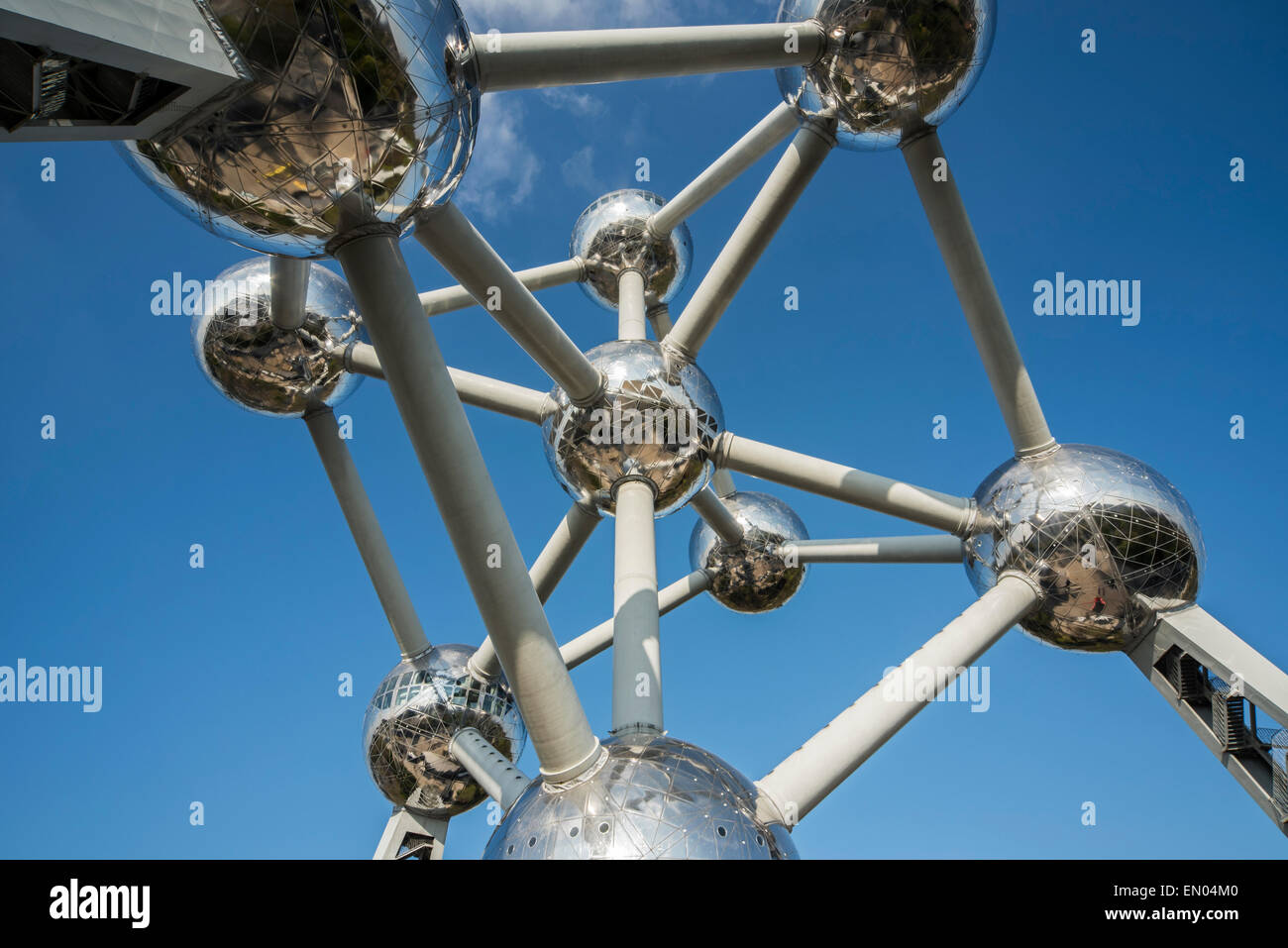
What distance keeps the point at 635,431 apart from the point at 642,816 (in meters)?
3.54

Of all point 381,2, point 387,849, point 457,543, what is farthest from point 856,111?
point 387,849

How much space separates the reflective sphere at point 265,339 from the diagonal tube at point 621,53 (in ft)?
17.0

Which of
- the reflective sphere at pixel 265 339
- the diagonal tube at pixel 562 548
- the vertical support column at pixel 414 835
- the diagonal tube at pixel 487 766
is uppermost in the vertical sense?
the reflective sphere at pixel 265 339

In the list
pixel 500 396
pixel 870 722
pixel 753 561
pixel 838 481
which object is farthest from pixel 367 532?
pixel 870 722

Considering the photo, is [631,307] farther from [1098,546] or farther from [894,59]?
[1098,546]

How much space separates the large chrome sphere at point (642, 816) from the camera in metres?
4.92

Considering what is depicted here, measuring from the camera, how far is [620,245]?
42.3ft

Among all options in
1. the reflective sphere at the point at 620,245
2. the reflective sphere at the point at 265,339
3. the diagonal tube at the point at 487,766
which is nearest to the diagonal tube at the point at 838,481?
the diagonal tube at the point at 487,766

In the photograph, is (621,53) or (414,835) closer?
(621,53)

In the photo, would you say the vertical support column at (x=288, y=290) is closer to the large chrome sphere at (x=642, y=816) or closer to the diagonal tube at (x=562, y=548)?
the diagonal tube at (x=562, y=548)
